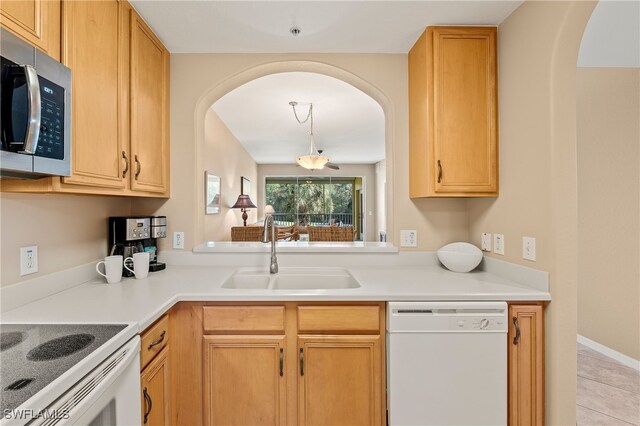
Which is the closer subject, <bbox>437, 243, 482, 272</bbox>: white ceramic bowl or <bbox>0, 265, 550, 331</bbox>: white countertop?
<bbox>0, 265, 550, 331</bbox>: white countertop

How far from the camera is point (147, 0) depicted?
5.20ft

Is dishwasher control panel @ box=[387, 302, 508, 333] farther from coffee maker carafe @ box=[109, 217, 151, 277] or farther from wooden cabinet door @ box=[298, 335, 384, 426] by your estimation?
coffee maker carafe @ box=[109, 217, 151, 277]

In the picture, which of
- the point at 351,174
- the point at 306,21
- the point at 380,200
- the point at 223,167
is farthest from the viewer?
the point at 351,174

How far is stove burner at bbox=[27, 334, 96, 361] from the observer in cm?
85

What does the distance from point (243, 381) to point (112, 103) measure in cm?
145

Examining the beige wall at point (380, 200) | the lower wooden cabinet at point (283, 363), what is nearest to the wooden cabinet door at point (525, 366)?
the lower wooden cabinet at point (283, 363)

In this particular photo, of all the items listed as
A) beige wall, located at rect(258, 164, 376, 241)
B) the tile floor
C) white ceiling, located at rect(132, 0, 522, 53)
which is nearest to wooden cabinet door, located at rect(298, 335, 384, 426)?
the tile floor

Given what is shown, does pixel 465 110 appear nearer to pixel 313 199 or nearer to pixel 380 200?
pixel 380 200

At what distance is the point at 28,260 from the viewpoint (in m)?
1.30

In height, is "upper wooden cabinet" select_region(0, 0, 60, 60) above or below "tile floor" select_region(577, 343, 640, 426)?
above

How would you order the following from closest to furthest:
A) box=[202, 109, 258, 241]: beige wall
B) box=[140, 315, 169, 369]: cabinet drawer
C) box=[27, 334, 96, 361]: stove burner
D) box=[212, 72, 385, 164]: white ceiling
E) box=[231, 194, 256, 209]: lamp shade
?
box=[27, 334, 96, 361]: stove burner → box=[140, 315, 169, 369]: cabinet drawer → box=[212, 72, 385, 164]: white ceiling → box=[202, 109, 258, 241]: beige wall → box=[231, 194, 256, 209]: lamp shade

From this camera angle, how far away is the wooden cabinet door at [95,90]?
120cm

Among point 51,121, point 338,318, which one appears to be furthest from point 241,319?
point 51,121

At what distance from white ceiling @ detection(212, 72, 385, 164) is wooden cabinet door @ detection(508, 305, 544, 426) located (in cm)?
265
